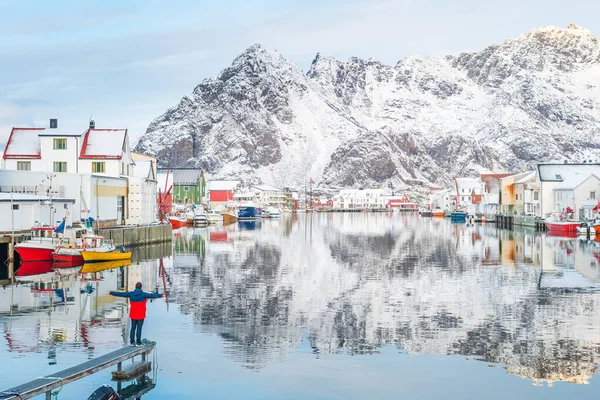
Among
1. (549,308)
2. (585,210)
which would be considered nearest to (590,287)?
(549,308)

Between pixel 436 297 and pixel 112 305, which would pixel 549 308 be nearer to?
pixel 436 297

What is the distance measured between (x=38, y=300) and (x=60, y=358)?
1245 cm

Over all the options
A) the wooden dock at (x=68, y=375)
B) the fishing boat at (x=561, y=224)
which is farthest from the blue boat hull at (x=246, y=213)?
the wooden dock at (x=68, y=375)

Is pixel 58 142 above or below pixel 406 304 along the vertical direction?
above

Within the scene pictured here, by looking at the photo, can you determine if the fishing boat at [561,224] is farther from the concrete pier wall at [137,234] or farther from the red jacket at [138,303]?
the red jacket at [138,303]

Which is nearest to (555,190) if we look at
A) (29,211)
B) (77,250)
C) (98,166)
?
(98,166)

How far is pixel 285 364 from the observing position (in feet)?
70.8

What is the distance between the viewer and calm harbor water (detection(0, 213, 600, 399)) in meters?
19.7

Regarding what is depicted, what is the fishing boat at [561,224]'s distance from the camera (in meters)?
91.8

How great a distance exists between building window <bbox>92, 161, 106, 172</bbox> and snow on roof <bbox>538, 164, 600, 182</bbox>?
2631 inches

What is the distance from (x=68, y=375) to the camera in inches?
659

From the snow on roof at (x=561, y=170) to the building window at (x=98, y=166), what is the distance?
6682 cm

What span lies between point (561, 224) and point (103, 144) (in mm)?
56240

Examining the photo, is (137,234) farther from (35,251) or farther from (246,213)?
(246,213)
